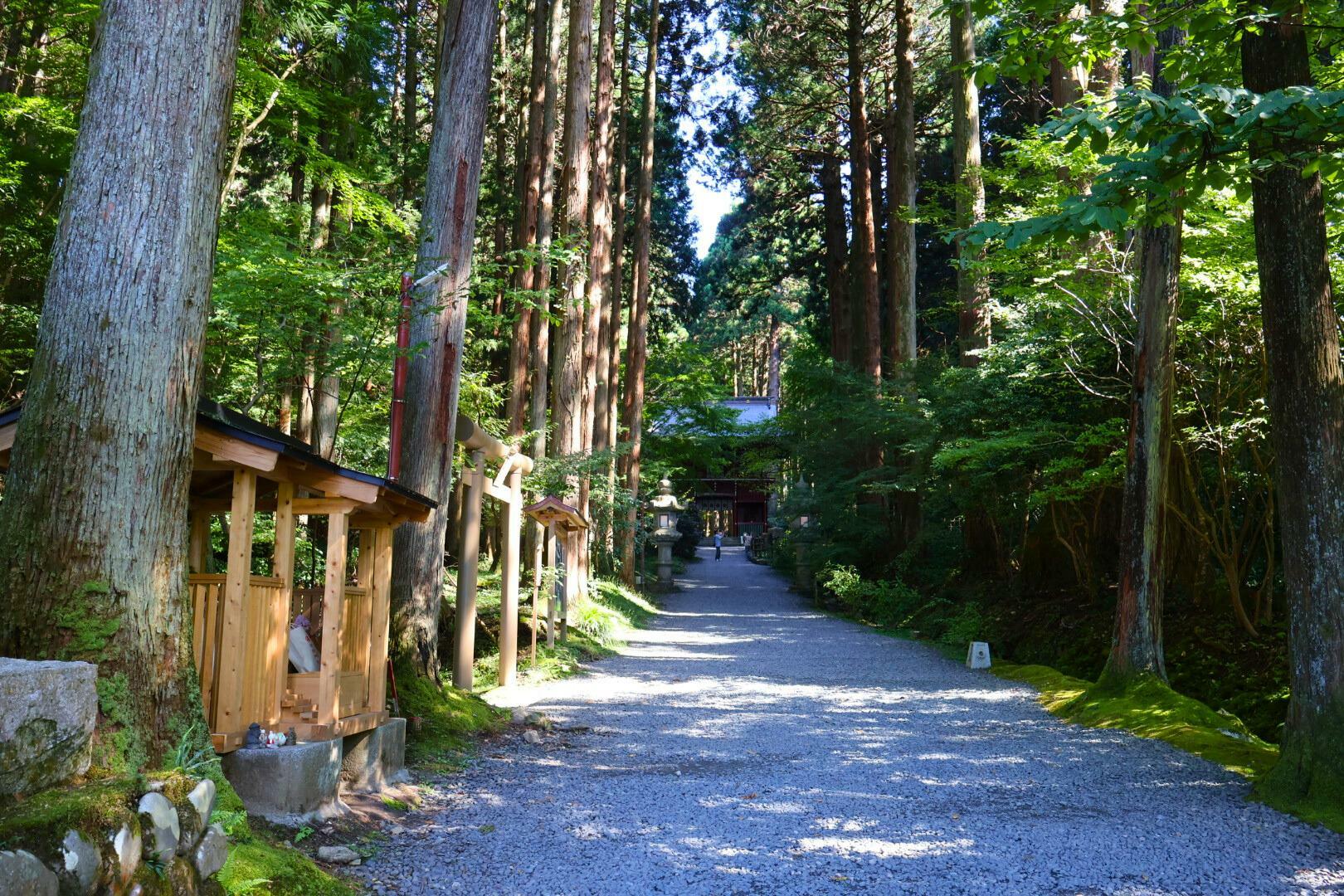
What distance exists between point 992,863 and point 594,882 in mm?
1937

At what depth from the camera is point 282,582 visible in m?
5.40

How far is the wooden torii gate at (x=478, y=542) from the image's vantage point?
9648mm

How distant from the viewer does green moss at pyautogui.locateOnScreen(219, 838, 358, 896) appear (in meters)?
3.66

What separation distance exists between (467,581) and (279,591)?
4.30m

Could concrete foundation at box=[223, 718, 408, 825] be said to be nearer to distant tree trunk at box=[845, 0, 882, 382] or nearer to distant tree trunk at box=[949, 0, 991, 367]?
distant tree trunk at box=[949, 0, 991, 367]

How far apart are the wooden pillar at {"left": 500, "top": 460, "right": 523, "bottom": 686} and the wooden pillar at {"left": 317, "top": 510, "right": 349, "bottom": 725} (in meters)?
4.92

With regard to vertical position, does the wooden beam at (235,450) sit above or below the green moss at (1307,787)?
above

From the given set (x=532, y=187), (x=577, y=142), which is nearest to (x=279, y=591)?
(x=577, y=142)

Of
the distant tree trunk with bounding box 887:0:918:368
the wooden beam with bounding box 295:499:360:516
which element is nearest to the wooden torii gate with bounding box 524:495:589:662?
the wooden beam with bounding box 295:499:360:516

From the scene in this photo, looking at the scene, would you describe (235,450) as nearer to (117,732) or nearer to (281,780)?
(117,732)

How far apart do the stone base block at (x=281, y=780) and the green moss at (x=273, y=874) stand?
68 cm

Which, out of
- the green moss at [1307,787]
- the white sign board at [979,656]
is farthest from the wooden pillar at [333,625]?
the white sign board at [979,656]

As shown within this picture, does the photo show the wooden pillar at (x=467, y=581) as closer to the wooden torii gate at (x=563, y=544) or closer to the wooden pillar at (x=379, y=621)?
the wooden torii gate at (x=563, y=544)

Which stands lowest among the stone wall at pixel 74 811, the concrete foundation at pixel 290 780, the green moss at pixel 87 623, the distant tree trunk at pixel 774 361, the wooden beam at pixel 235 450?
the concrete foundation at pixel 290 780
